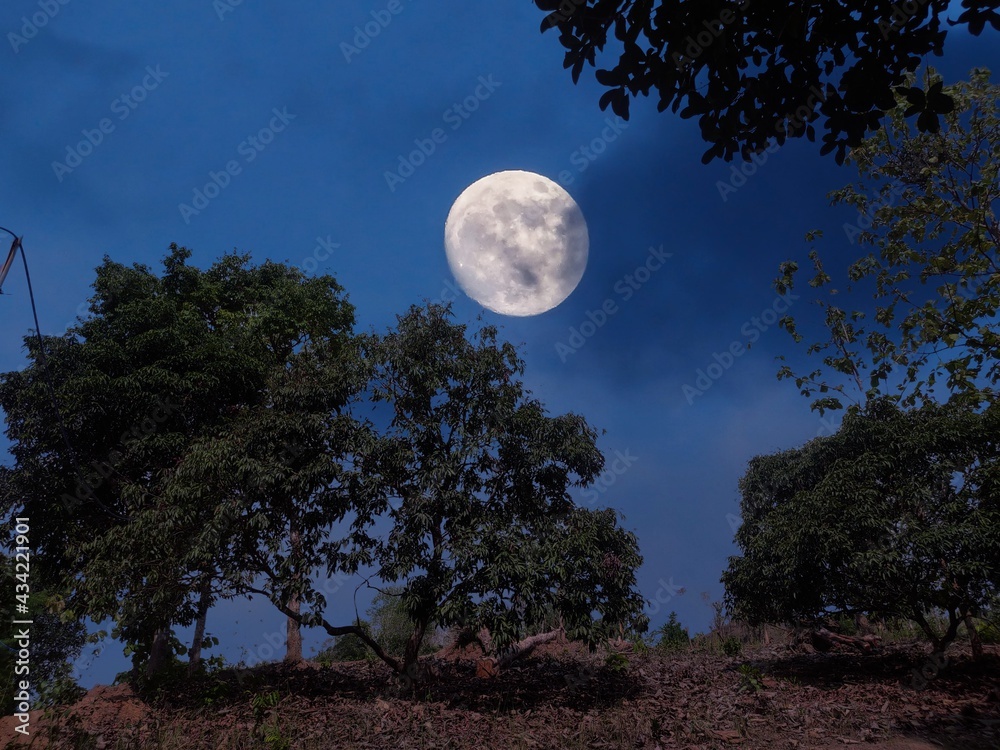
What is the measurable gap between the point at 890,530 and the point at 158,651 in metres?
20.4

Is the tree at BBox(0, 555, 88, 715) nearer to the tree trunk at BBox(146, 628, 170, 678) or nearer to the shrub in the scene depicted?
the tree trunk at BBox(146, 628, 170, 678)

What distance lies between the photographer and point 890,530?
48.1ft

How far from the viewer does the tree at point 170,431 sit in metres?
14.0

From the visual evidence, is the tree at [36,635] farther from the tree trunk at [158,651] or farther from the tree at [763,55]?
the tree at [763,55]

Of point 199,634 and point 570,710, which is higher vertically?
point 199,634

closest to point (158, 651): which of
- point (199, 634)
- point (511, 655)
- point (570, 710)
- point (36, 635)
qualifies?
point (199, 634)

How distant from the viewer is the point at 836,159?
19.8 ft

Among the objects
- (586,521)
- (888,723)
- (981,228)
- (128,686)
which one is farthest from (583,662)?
(981,228)

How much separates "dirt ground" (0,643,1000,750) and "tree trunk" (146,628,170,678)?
2273 millimetres

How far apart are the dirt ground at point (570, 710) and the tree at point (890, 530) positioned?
1.95 metres

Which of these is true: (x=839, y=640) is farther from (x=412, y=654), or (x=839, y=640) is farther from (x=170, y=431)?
(x=170, y=431)

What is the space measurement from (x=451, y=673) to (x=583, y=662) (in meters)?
4.03

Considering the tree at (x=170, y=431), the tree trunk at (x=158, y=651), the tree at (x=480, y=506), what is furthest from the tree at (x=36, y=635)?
the tree at (x=480, y=506)

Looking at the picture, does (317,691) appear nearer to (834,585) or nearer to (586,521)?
(586,521)
